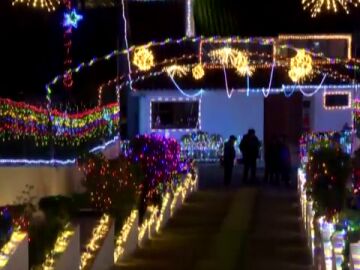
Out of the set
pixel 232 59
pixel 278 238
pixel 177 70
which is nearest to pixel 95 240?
pixel 278 238

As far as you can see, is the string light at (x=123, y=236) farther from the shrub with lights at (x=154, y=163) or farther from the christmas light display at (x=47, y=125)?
the shrub with lights at (x=154, y=163)

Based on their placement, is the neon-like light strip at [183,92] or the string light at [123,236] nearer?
the string light at [123,236]

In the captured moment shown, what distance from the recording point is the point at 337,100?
138 feet

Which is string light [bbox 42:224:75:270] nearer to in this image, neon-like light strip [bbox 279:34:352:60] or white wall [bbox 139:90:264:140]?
white wall [bbox 139:90:264:140]

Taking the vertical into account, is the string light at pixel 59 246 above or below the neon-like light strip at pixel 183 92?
below

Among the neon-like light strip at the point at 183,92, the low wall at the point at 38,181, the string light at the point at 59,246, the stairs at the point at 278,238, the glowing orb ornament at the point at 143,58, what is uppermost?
the glowing orb ornament at the point at 143,58

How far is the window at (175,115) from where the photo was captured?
40312mm

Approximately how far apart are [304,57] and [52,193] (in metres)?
17.7

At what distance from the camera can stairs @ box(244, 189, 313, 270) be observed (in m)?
14.8

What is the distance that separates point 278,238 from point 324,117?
24683 millimetres

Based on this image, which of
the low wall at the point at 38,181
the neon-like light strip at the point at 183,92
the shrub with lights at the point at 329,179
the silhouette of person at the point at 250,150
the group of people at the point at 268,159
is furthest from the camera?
the neon-like light strip at the point at 183,92

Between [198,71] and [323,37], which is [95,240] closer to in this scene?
[198,71]

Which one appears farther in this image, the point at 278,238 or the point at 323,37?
the point at 323,37

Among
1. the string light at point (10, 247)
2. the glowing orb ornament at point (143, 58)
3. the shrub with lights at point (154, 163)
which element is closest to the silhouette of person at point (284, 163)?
the glowing orb ornament at point (143, 58)
